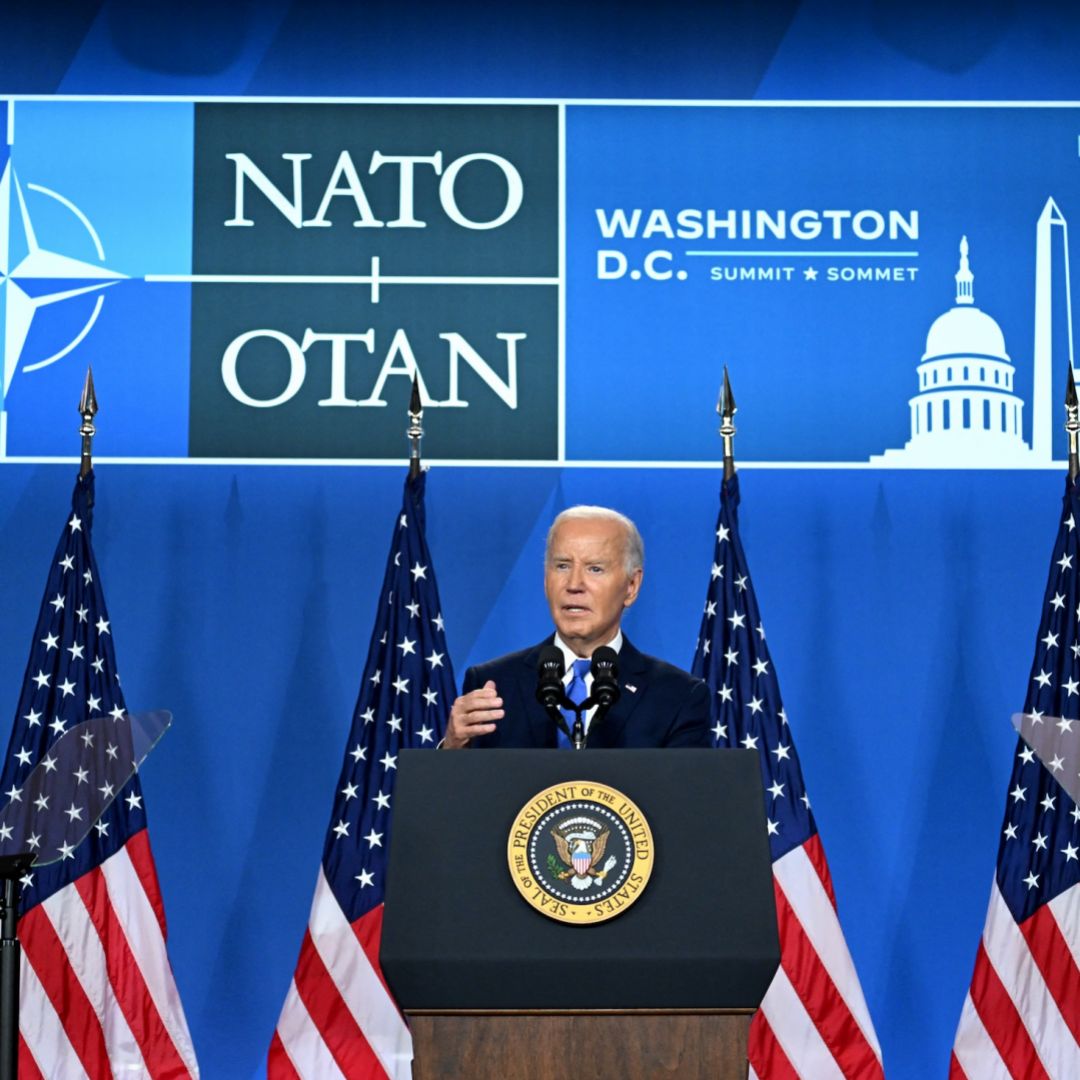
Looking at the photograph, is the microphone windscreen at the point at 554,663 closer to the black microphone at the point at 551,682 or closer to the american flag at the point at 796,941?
the black microphone at the point at 551,682

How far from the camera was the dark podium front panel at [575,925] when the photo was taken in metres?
2.03

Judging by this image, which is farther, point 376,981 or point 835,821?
point 835,821

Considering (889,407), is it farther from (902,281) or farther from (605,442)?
(605,442)

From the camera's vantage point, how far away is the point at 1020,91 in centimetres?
585

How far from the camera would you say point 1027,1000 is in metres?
4.82

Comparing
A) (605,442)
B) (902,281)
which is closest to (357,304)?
(605,442)

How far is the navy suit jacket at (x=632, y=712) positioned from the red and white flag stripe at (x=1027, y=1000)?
2335 mm

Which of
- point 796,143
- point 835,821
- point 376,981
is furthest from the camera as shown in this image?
point 796,143

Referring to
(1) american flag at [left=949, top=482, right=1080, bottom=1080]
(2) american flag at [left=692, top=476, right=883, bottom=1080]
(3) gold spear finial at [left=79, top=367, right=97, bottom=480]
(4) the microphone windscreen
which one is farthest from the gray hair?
(3) gold spear finial at [left=79, top=367, right=97, bottom=480]

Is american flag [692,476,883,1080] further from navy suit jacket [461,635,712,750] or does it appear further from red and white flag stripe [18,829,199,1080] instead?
navy suit jacket [461,635,712,750]

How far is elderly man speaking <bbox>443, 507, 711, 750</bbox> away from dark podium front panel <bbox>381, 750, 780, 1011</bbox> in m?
0.65

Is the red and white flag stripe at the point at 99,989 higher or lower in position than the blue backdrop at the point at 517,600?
lower

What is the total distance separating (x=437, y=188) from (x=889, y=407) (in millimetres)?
1806

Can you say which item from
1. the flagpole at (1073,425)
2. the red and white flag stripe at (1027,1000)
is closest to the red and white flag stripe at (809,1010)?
the red and white flag stripe at (1027,1000)
